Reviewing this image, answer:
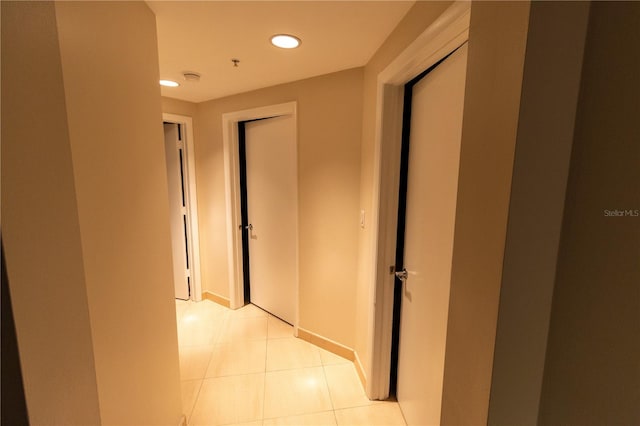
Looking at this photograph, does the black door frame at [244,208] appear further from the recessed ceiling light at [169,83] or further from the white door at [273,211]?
the recessed ceiling light at [169,83]

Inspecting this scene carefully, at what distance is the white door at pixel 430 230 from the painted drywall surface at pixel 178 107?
2.23 meters

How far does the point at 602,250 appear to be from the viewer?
1.96 feet

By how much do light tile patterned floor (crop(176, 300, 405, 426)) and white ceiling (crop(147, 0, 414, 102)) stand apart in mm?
2133

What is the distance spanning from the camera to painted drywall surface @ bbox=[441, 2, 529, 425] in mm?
543

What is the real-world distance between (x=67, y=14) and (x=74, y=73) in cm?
15

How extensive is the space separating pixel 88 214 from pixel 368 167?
1386 mm

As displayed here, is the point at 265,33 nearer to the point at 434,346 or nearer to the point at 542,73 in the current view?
the point at 542,73

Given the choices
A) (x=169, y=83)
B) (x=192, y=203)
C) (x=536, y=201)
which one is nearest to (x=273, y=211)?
(x=192, y=203)

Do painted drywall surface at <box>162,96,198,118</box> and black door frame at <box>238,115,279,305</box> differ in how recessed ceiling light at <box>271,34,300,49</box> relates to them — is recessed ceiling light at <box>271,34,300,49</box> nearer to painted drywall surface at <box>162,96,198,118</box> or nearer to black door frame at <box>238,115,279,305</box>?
black door frame at <box>238,115,279,305</box>

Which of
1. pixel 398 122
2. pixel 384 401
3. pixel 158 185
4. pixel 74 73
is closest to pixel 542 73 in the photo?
pixel 398 122

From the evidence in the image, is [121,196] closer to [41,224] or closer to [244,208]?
[41,224]

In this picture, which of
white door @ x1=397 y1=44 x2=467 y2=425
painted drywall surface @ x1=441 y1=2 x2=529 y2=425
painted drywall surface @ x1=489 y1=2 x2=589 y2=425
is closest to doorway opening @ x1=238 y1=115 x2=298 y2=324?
white door @ x1=397 y1=44 x2=467 y2=425

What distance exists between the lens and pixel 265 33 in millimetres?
1410

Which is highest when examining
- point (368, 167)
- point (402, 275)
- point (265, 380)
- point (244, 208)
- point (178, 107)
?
point (178, 107)
